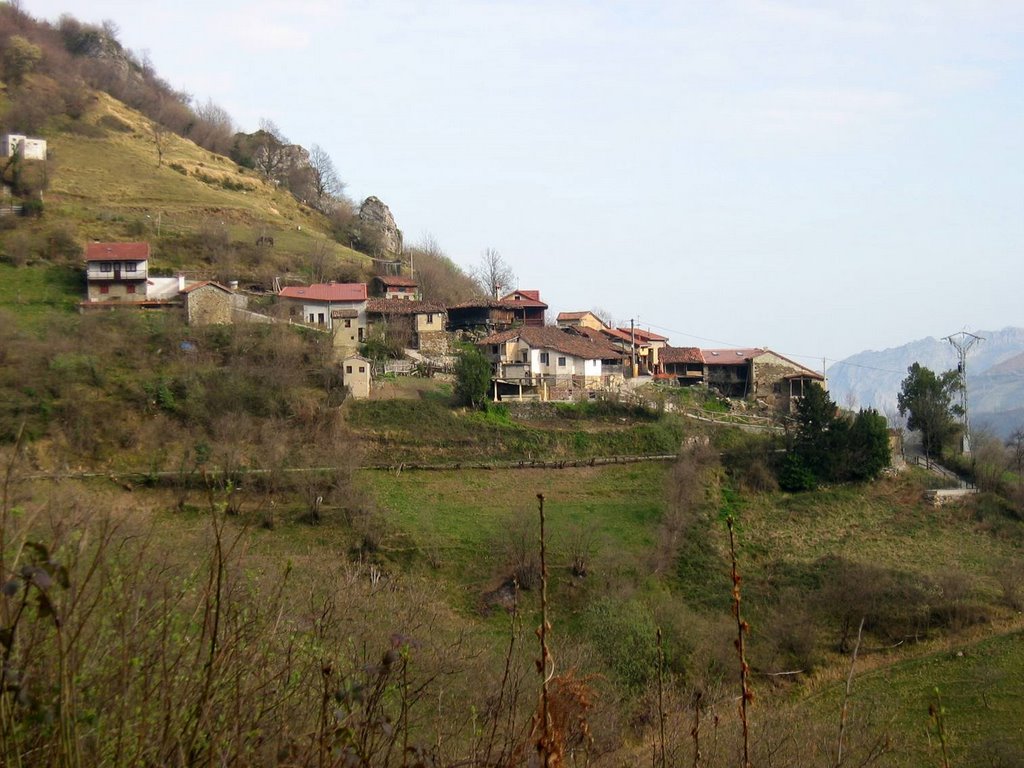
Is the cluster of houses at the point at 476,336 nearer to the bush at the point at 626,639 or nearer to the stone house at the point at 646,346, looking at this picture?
the stone house at the point at 646,346

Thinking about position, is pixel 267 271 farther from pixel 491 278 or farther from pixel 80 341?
pixel 491 278

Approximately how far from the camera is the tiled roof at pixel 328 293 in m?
42.6

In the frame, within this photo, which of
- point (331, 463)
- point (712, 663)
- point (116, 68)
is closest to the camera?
point (712, 663)

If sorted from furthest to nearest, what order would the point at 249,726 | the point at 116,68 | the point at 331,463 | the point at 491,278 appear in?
1. the point at 116,68
2. the point at 491,278
3. the point at 331,463
4. the point at 249,726

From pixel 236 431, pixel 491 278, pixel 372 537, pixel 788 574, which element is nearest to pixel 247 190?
pixel 491 278

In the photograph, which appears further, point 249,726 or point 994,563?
point 994,563

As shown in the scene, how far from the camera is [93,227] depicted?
48469 millimetres

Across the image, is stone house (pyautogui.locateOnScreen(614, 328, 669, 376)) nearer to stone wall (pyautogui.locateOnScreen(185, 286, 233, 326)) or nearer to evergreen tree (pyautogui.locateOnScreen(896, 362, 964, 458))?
evergreen tree (pyautogui.locateOnScreen(896, 362, 964, 458))

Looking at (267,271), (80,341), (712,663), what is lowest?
(712,663)

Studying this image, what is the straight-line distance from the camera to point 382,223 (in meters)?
65.9

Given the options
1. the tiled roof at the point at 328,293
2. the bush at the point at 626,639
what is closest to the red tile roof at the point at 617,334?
the tiled roof at the point at 328,293

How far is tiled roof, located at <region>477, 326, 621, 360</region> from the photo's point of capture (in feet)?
127

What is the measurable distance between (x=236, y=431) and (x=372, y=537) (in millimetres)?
7532

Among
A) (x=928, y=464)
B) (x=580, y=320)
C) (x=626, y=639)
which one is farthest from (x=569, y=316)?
(x=626, y=639)
